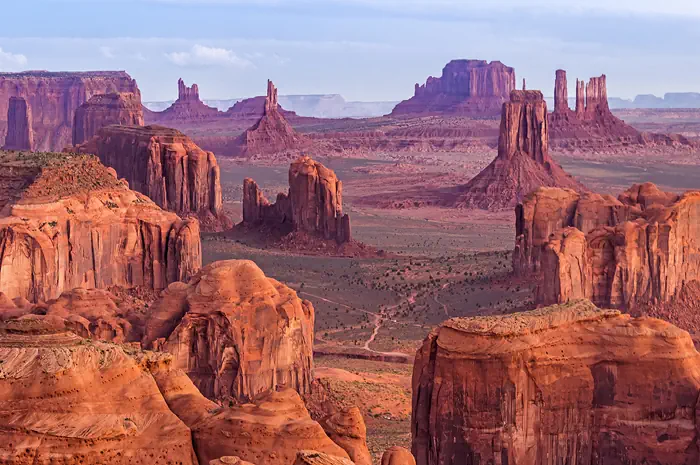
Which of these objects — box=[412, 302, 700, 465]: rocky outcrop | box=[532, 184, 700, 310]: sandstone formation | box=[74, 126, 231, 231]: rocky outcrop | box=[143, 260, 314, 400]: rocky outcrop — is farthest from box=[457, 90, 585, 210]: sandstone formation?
box=[412, 302, 700, 465]: rocky outcrop

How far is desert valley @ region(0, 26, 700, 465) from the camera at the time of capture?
→ 26.4m

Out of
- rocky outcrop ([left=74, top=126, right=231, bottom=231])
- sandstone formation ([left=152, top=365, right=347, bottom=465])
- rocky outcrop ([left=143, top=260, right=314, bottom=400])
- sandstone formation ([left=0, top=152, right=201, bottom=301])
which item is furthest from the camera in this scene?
rocky outcrop ([left=74, top=126, right=231, bottom=231])

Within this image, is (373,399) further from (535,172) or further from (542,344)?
(535,172)

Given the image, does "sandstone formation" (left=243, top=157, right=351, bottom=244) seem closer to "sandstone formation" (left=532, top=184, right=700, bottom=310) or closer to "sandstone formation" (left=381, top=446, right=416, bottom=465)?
"sandstone formation" (left=532, top=184, right=700, bottom=310)

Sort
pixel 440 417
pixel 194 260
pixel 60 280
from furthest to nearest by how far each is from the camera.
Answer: pixel 194 260 < pixel 60 280 < pixel 440 417

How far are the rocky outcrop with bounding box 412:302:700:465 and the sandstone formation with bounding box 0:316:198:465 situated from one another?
7.43 metres

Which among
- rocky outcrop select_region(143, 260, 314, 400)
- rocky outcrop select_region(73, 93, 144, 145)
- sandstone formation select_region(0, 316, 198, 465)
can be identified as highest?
rocky outcrop select_region(73, 93, 144, 145)

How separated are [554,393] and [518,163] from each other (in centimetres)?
11068

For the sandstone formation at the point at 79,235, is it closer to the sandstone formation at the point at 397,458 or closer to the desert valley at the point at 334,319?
the desert valley at the point at 334,319

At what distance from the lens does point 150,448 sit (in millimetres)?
25531

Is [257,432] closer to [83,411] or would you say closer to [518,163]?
[83,411]

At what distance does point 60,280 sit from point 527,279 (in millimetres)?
27308

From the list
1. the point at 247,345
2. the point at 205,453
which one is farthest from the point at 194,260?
the point at 205,453

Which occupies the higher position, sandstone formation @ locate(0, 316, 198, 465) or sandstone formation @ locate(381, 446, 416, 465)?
sandstone formation @ locate(0, 316, 198, 465)
